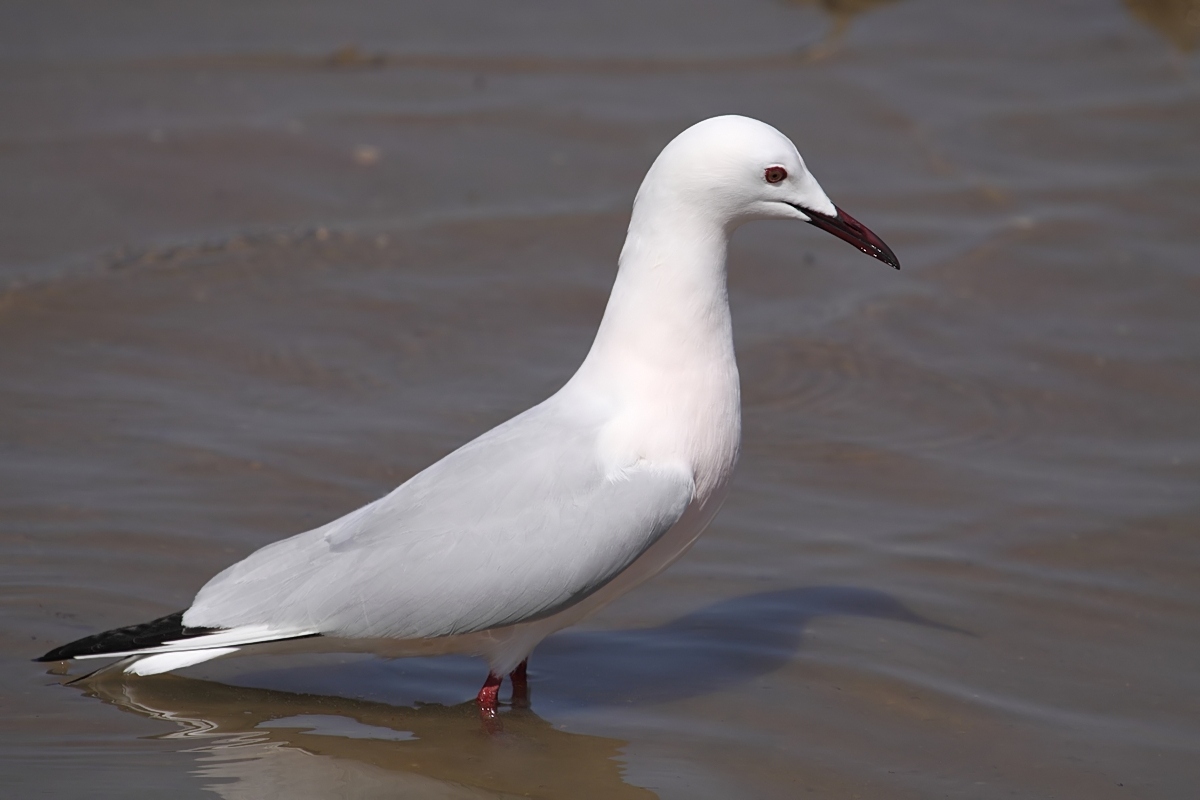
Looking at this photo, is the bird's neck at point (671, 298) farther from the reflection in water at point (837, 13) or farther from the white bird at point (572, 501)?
the reflection in water at point (837, 13)

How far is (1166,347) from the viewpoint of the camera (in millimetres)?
7387

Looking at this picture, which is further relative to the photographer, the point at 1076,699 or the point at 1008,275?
the point at 1008,275

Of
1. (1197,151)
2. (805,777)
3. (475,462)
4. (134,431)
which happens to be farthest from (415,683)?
(1197,151)

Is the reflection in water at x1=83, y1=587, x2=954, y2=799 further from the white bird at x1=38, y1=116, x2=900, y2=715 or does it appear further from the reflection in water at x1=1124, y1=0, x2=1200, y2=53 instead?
the reflection in water at x1=1124, y1=0, x2=1200, y2=53

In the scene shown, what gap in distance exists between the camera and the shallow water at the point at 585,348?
4523 millimetres

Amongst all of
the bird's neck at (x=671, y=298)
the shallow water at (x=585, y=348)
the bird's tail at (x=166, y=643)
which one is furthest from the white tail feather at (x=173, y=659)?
the bird's neck at (x=671, y=298)

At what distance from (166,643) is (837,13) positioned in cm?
909

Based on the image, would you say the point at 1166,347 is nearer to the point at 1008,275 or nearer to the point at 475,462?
the point at 1008,275

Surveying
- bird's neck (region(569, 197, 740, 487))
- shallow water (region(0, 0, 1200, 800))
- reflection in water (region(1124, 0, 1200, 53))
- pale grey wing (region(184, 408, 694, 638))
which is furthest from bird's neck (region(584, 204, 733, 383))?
reflection in water (region(1124, 0, 1200, 53))

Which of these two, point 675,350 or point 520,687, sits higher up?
point 675,350

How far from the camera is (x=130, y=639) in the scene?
4.17 metres

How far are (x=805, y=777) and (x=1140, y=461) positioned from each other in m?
2.84

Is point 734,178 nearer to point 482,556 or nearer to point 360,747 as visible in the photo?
point 482,556

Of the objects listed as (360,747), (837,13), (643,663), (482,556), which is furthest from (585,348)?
(837,13)
